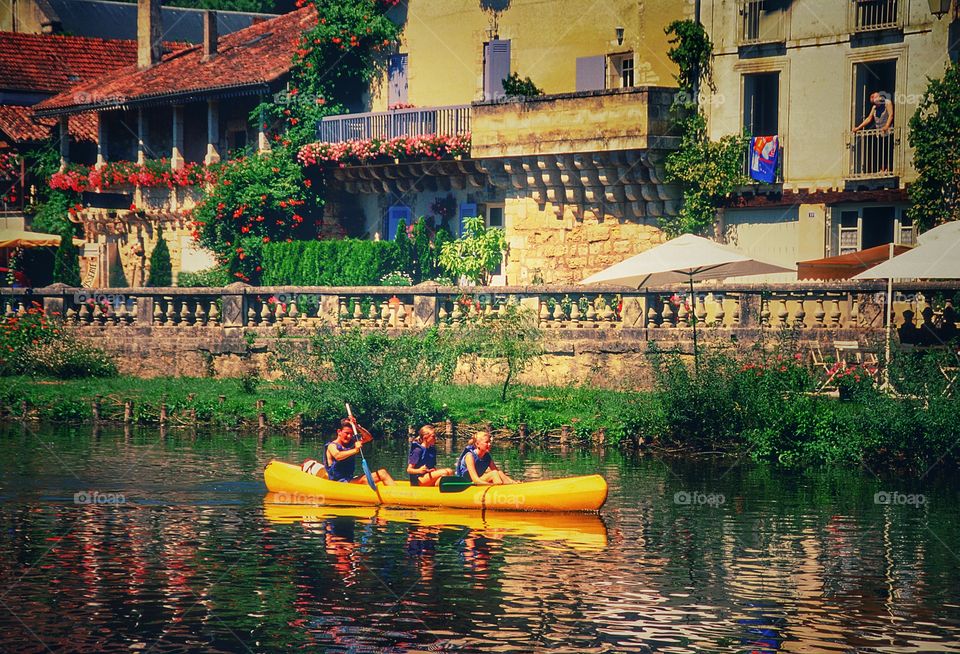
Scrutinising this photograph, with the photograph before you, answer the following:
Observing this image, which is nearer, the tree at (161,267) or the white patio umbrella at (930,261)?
the white patio umbrella at (930,261)

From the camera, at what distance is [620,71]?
3766cm

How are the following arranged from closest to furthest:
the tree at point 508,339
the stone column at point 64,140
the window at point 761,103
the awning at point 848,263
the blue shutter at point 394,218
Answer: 1. the awning at point 848,263
2. the tree at point 508,339
3. the window at point 761,103
4. the blue shutter at point 394,218
5. the stone column at point 64,140

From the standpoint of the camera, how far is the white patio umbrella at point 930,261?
24.8 m

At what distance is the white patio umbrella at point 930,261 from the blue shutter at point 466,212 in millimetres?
16316

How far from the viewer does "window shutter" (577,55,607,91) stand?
3759 cm

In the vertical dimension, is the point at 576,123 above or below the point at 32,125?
below

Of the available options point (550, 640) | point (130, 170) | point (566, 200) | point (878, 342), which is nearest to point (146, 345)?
point (566, 200)

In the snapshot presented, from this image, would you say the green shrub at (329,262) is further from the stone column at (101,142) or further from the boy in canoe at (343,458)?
the boy in canoe at (343,458)

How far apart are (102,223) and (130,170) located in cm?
261

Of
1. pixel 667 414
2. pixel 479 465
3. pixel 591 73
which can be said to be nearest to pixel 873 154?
pixel 591 73

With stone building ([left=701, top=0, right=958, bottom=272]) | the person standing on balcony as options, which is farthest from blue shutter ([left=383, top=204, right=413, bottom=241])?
the person standing on balcony

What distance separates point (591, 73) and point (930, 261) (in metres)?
14.5

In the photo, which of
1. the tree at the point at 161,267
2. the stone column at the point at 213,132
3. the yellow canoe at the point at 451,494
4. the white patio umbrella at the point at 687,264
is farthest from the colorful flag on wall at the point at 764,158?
the tree at the point at 161,267

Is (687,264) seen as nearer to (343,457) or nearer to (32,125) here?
(343,457)
